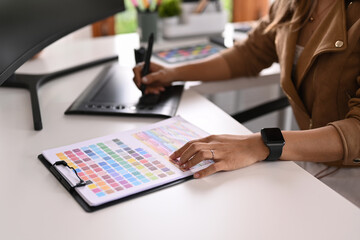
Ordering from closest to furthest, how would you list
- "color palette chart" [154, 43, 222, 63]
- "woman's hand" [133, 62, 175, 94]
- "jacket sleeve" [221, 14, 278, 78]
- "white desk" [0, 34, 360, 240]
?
1. "white desk" [0, 34, 360, 240]
2. "woman's hand" [133, 62, 175, 94]
3. "jacket sleeve" [221, 14, 278, 78]
4. "color palette chart" [154, 43, 222, 63]

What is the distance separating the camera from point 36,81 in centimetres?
129

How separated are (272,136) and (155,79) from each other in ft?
1.53

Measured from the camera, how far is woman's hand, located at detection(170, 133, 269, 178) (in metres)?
0.88

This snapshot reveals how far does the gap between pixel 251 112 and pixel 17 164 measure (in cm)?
78

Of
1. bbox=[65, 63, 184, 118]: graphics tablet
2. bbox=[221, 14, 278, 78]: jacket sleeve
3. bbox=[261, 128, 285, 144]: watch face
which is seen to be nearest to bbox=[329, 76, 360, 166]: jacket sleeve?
bbox=[261, 128, 285, 144]: watch face

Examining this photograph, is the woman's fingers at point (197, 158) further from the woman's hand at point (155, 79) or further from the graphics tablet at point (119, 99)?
the woman's hand at point (155, 79)

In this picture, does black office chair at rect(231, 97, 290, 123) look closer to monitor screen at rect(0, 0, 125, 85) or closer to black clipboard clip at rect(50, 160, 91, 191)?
monitor screen at rect(0, 0, 125, 85)

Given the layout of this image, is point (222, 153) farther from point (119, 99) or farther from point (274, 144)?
point (119, 99)

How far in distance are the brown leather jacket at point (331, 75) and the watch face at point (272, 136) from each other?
0.46ft

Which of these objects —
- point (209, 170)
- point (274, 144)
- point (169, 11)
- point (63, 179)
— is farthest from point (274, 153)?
point (169, 11)

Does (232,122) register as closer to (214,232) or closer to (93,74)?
(214,232)

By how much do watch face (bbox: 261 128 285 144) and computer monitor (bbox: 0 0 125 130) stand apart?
0.52 m

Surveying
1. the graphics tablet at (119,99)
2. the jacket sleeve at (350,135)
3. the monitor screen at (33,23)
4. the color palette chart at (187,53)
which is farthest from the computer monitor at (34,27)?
the jacket sleeve at (350,135)

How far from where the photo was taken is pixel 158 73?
1298 mm
